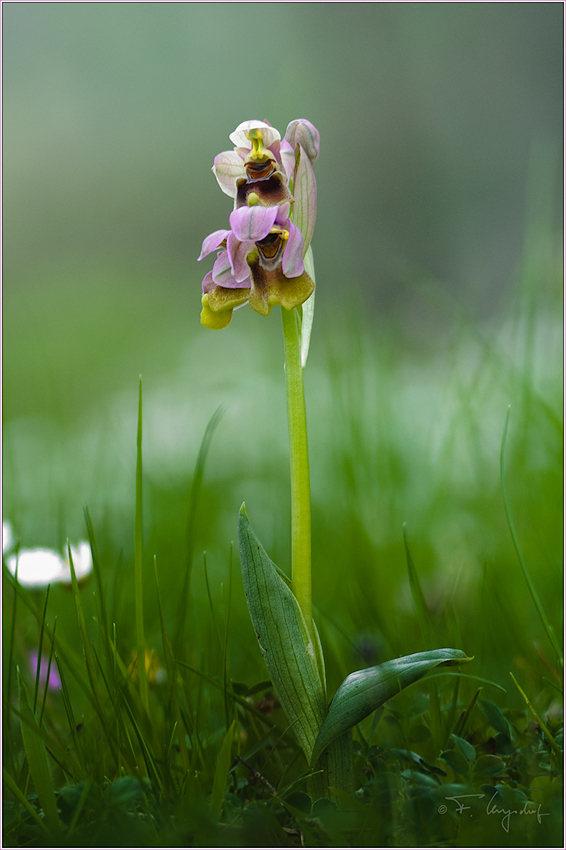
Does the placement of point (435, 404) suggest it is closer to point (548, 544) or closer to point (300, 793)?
point (548, 544)

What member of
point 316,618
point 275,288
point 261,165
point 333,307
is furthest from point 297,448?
point 333,307

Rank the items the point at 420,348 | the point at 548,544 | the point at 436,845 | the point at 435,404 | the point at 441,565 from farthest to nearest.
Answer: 1. the point at 420,348
2. the point at 435,404
3. the point at 441,565
4. the point at 548,544
5. the point at 436,845

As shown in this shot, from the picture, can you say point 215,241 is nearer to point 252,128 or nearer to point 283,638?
point 252,128

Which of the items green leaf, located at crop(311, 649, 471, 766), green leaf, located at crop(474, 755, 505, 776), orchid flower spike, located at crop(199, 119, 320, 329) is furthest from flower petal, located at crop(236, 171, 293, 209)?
green leaf, located at crop(474, 755, 505, 776)

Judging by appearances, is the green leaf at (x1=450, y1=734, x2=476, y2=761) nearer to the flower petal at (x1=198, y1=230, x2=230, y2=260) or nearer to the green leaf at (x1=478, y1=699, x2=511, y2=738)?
the green leaf at (x1=478, y1=699, x2=511, y2=738)

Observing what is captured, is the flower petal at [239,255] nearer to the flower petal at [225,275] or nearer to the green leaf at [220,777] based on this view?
the flower petal at [225,275]

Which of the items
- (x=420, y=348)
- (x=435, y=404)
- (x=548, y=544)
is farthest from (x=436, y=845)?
(x=420, y=348)
